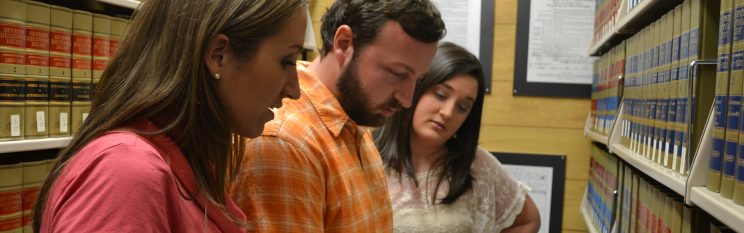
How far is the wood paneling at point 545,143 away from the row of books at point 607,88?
29 centimetres

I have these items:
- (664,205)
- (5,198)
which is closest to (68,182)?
(5,198)

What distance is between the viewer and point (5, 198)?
5.17 ft

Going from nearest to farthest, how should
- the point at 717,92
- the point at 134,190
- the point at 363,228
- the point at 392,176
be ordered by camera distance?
the point at 134,190 → the point at 717,92 → the point at 363,228 → the point at 392,176

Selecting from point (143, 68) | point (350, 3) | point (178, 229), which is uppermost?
point (350, 3)

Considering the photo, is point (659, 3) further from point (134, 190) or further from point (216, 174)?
point (134, 190)

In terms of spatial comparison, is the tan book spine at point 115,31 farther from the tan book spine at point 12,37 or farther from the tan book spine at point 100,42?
the tan book spine at point 12,37

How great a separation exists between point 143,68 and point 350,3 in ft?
2.14

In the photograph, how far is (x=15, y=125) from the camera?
1.54m

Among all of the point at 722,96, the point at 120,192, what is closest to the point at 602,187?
the point at 722,96

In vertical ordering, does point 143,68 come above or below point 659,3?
below

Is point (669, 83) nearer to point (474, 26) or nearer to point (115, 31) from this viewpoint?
point (115, 31)

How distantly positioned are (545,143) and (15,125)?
247 cm

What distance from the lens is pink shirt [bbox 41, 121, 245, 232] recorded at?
64 centimetres

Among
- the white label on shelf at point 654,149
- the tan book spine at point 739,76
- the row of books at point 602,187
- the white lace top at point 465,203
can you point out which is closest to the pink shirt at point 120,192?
the tan book spine at point 739,76
